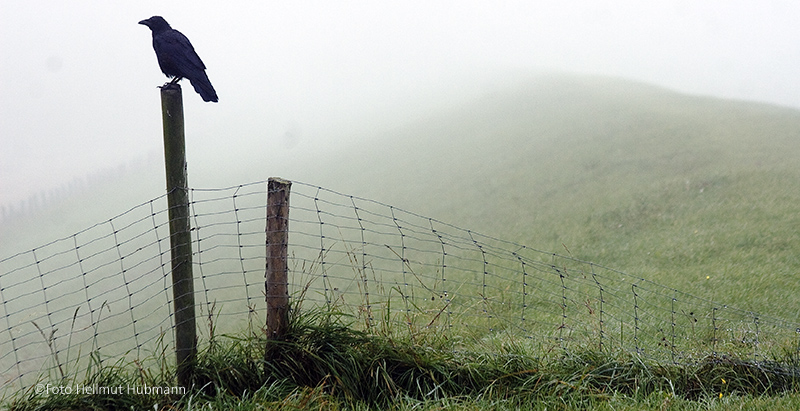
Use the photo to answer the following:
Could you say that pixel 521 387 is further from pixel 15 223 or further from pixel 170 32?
pixel 15 223

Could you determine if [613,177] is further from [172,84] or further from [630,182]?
[172,84]

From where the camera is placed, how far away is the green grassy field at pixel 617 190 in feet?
12.5

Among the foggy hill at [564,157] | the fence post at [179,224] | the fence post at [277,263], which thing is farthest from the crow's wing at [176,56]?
the foggy hill at [564,157]

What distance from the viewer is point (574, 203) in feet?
46.0

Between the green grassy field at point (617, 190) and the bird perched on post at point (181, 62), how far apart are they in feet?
7.92

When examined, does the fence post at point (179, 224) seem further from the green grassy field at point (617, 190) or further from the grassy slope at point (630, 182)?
the grassy slope at point (630, 182)

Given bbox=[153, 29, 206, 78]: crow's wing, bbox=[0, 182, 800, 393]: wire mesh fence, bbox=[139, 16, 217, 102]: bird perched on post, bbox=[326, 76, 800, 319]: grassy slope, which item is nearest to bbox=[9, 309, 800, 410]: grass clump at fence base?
bbox=[0, 182, 800, 393]: wire mesh fence

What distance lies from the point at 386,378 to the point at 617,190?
1207cm

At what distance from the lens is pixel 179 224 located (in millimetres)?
3641

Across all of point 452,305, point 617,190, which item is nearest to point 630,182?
point 617,190

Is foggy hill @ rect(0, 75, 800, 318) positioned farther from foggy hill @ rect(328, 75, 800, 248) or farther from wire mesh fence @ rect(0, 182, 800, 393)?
wire mesh fence @ rect(0, 182, 800, 393)

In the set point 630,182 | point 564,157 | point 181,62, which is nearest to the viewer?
point 181,62

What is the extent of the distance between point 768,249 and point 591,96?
64.6ft

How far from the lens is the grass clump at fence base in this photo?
3.30 meters
